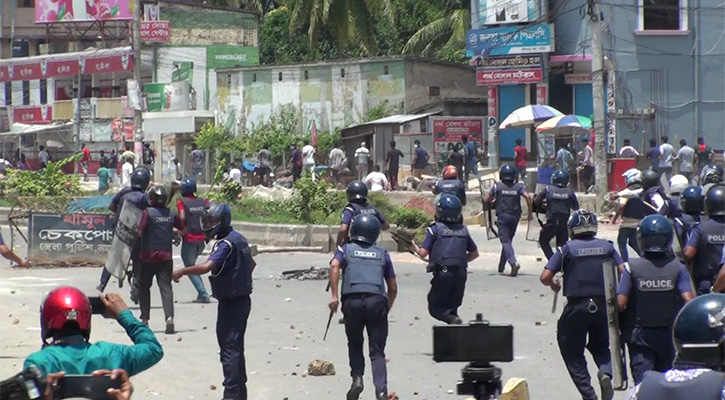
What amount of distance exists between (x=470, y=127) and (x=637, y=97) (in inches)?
231

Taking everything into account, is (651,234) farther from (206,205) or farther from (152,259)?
(206,205)

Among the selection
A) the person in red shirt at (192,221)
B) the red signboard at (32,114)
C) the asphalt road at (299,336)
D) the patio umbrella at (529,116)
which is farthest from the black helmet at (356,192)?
the red signboard at (32,114)

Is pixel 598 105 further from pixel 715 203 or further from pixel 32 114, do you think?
pixel 32 114

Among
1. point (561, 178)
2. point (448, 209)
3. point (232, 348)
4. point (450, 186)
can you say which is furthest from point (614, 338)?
point (450, 186)

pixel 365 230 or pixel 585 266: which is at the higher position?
pixel 365 230

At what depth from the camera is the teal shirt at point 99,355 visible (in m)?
5.10

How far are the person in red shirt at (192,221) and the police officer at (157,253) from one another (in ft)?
4.63

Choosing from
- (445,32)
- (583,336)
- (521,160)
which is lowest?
(583,336)

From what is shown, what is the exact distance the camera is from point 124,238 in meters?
14.2

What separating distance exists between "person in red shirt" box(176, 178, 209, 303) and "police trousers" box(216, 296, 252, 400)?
5171mm

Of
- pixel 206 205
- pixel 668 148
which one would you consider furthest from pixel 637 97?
pixel 206 205

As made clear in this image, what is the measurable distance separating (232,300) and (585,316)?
2.75 meters

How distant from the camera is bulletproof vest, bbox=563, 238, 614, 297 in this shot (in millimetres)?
9359

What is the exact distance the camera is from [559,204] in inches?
678
